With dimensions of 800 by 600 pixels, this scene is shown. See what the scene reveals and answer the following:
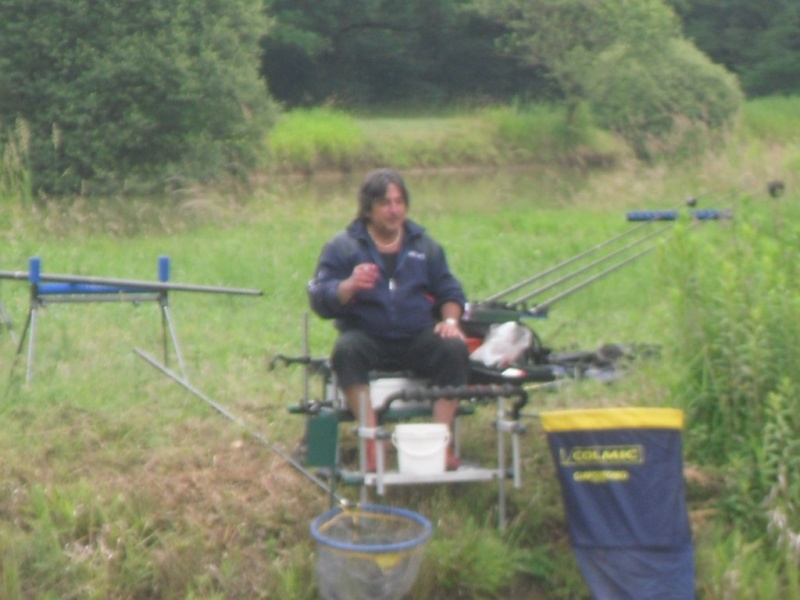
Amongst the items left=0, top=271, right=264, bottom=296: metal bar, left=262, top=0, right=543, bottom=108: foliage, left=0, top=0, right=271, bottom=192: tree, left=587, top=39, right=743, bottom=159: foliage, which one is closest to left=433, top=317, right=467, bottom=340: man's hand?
left=0, top=271, right=264, bottom=296: metal bar

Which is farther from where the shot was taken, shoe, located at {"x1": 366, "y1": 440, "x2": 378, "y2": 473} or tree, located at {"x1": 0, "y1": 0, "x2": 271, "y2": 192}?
tree, located at {"x1": 0, "y1": 0, "x2": 271, "y2": 192}

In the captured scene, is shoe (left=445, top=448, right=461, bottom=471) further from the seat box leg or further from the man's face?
the man's face

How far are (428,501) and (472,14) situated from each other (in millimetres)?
44374

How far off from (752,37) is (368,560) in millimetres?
45474

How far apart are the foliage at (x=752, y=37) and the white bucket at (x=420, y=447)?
133ft

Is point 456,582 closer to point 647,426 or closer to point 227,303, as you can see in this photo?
point 647,426

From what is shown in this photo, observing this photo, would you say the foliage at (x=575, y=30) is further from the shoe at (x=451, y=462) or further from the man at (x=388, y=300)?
the shoe at (x=451, y=462)

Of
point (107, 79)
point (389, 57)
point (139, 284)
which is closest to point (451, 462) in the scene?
point (139, 284)

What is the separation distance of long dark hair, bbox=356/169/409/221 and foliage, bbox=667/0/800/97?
131ft

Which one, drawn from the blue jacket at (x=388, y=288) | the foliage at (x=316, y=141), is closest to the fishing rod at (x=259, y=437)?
the blue jacket at (x=388, y=288)

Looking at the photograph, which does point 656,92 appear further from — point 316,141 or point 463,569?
point 463,569

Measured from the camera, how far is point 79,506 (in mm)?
5484

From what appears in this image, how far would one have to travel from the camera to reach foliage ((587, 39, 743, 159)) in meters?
25.7

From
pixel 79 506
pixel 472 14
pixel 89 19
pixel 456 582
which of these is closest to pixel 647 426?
pixel 456 582
